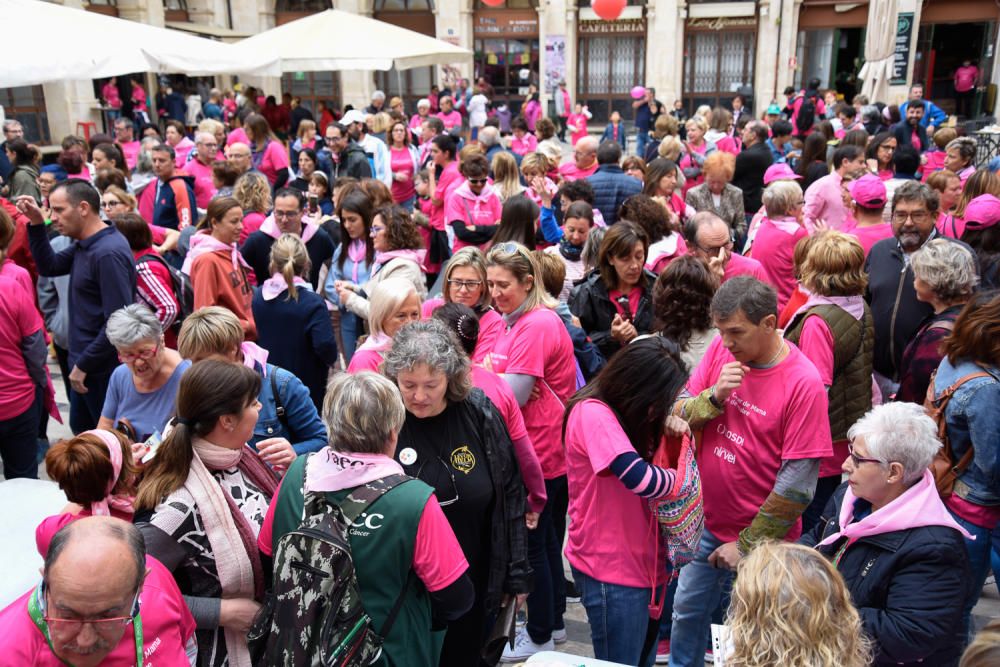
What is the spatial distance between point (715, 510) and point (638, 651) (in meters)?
0.64

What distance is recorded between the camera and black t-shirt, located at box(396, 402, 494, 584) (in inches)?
110

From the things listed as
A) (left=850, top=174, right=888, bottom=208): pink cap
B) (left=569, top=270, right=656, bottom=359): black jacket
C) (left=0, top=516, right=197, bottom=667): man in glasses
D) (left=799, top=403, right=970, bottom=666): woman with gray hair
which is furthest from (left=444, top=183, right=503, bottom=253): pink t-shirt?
(left=0, top=516, right=197, bottom=667): man in glasses

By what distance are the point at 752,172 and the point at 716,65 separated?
17133mm

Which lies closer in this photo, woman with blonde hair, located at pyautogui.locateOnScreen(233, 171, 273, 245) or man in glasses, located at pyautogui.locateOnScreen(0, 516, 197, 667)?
man in glasses, located at pyautogui.locateOnScreen(0, 516, 197, 667)

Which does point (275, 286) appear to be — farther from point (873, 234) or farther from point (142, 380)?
point (873, 234)

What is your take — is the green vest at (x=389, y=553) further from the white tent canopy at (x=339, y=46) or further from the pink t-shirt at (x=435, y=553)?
the white tent canopy at (x=339, y=46)

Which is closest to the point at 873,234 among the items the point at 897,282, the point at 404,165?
the point at 897,282

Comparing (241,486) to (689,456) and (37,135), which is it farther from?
(37,135)

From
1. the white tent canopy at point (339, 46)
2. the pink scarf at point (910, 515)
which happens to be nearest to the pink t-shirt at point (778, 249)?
the pink scarf at point (910, 515)

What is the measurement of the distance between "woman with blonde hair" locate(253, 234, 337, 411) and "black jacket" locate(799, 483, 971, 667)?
3292 millimetres

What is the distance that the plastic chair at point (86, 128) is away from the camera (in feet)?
55.1

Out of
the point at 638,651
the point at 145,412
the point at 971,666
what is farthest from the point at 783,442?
the point at 145,412

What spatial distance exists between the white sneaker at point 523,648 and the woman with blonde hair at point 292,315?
77.9 inches

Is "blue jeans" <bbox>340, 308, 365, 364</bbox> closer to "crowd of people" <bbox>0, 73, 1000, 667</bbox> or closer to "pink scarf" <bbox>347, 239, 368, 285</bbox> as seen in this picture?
"pink scarf" <bbox>347, 239, 368, 285</bbox>
